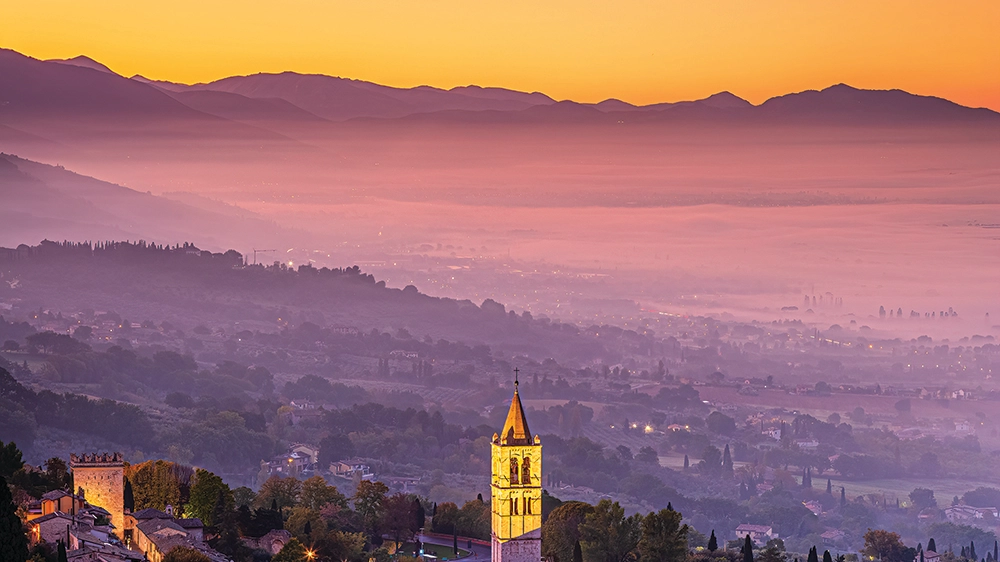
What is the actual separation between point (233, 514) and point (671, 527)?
21.2 m

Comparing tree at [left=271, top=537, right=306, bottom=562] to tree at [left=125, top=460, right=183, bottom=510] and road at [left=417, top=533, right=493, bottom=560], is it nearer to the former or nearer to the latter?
tree at [left=125, top=460, right=183, bottom=510]

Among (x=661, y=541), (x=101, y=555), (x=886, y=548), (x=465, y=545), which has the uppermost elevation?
(x=101, y=555)

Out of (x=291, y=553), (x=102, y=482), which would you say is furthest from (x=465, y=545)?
(x=102, y=482)

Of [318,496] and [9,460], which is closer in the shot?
[9,460]

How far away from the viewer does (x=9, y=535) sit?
56938 mm

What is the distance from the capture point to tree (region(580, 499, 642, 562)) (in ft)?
286

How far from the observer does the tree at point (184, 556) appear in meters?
67.4

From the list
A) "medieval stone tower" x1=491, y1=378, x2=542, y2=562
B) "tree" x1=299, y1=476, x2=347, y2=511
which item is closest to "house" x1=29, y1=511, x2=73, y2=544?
"medieval stone tower" x1=491, y1=378, x2=542, y2=562

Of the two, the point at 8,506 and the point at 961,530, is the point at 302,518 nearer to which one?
the point at 8,506

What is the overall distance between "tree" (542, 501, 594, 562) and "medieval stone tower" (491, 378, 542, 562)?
7.11 m

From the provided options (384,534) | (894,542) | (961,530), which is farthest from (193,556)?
(961,530)

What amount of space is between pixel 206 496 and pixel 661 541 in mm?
21694

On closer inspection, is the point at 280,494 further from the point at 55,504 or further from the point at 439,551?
the point at 55,504

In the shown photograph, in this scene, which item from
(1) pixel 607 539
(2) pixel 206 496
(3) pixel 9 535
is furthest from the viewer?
(1) pixel 607 539
